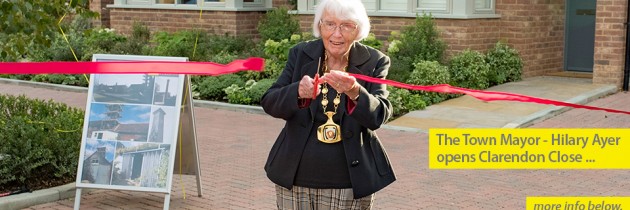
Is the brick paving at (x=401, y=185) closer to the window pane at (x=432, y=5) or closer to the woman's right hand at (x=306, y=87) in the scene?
the woman's right hand at (x=306, y=87)

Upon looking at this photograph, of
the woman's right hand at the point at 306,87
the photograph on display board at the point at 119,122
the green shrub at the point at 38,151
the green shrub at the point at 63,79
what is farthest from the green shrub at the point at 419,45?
the woman's right hand at the point at 306,87

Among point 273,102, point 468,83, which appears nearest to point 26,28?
point 273,102

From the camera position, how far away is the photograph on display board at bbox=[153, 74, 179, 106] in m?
7.49

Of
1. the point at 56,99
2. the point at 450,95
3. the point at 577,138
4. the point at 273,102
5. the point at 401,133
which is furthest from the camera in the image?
the point at 56,99

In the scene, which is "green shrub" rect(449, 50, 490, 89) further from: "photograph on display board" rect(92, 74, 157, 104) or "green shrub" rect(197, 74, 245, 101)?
"photograph on display board" rect(92, 74, 157, 104)

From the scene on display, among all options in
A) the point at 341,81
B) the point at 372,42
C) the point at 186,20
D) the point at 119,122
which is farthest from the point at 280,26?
the point at 341,81

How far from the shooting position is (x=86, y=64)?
186 inches

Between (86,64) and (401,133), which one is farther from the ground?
(86,64)

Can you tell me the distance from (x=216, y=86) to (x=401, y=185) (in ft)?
20.8

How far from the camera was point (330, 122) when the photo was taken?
159 inches

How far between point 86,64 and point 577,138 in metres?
2.33

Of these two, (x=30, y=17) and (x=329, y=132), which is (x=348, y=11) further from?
(x=30, y=17)

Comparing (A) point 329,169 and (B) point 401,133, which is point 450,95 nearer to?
(B) point 401,133

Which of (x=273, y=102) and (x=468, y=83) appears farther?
(x=468, y=83)
